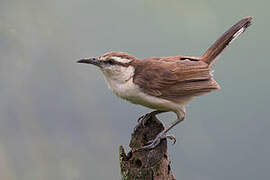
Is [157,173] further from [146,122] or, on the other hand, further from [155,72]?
[155,72]

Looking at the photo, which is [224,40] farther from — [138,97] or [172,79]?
[138,97]

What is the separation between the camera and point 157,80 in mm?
4188

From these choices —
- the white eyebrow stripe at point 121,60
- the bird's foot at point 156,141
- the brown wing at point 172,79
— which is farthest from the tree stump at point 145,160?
the white eyebrow stripe at point 121,60

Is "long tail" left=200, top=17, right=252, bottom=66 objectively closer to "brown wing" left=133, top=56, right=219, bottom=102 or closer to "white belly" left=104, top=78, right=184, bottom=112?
"brown wing" left=133, top=56, right=219, bottom=102

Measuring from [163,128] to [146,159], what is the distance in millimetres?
457

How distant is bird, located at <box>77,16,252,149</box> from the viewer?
4.10 meters

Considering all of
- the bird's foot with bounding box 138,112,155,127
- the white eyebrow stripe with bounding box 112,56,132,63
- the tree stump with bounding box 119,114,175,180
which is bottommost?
the tree stump with bounding box 119,114,175,180

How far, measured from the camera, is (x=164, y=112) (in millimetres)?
4559

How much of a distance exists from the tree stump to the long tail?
3.63 ft

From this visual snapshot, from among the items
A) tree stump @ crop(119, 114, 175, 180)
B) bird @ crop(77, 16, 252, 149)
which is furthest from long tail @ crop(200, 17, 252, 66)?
tree stump @ crop(119, 114, 175, 180)

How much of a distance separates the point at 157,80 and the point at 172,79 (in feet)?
0.58

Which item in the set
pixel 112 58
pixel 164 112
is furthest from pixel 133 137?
pixel 112 58

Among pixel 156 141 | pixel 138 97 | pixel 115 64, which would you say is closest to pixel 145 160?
pixel 156 141

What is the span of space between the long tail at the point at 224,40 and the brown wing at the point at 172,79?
12.7 inches
